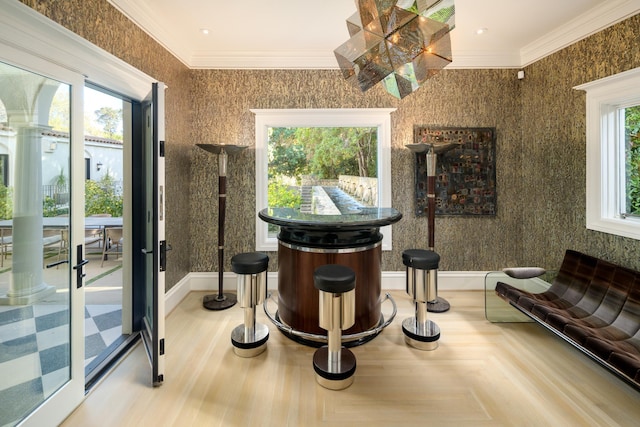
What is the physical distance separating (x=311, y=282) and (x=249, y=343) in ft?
2.42

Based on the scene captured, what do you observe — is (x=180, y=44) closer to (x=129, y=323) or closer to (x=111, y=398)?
(x=129, y=323)

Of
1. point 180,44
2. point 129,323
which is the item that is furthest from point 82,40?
point 129,323

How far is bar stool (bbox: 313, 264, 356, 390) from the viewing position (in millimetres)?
2078

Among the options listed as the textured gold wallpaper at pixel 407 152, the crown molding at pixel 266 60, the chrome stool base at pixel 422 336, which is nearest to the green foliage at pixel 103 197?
the textured gold wallpaper at pixel 407 152

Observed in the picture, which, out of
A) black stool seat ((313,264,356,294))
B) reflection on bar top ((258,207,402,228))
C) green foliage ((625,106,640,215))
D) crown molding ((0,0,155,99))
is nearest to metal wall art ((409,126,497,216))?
green foliage ((625,106,640,215))

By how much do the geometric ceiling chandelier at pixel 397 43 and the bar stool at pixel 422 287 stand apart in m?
1.42

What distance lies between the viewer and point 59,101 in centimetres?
186

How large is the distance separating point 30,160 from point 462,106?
172 inches

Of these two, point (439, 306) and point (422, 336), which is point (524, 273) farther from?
point (422, 336)

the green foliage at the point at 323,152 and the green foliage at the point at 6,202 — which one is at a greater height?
the green foliage at the point at 323,152

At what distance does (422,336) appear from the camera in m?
2.64

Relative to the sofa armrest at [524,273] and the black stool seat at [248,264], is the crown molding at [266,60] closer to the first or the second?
the black stool seat at [248,264]

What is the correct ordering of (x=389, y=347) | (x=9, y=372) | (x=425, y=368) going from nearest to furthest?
(x=9, y=372) < (x=425, y=368) < (x=389, y=347)

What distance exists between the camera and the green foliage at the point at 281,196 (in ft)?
13.5
